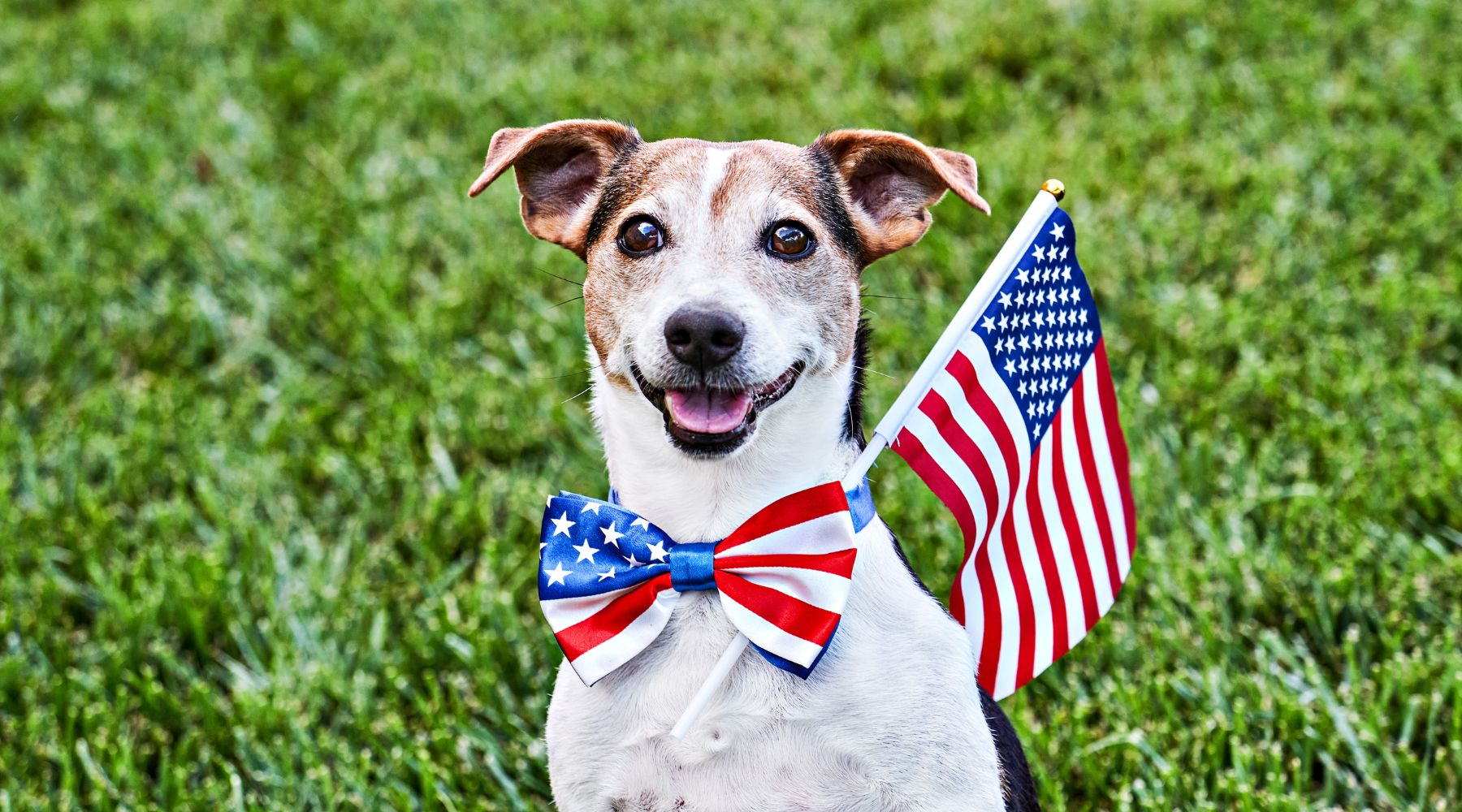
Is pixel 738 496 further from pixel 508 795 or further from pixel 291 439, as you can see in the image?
pixel 291 439

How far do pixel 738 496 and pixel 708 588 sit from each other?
8.2 inches

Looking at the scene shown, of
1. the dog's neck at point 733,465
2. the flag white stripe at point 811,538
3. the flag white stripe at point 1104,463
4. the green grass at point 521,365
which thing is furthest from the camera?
the green grass at point 521,365

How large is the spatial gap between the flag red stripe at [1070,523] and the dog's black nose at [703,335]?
1.00 meters

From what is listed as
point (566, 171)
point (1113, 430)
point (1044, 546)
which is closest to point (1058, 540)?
point (1044, 546)

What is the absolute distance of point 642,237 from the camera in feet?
9.89

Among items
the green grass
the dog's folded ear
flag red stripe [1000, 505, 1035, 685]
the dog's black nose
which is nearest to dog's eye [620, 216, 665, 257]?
the dog's black nose

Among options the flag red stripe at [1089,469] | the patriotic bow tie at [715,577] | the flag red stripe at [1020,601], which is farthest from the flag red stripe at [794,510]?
the flag red stripe at [1089,469]

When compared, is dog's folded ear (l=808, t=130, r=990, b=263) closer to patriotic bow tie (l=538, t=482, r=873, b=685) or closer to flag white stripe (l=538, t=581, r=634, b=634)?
patriotic bow tie (l=538, t=482, r=873, b=685)

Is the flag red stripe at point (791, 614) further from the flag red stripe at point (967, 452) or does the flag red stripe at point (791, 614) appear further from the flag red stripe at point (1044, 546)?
the flag red stripe at point (1044, 546)

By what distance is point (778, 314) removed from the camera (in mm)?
2852

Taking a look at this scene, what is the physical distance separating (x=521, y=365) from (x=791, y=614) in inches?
146

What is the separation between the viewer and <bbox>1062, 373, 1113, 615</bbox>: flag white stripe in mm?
3410

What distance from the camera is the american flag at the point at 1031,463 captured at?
3.09 meters

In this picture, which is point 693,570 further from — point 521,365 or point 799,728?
point 521,365
